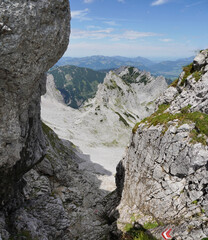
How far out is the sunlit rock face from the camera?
9.89 meters

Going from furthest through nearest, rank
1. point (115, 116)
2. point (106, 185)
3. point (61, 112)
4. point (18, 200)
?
point (61, 112) → point (115, 116) → point (106, 185) → point (18, 200)

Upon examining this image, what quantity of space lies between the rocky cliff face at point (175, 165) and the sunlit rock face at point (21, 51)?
1332 centimetres

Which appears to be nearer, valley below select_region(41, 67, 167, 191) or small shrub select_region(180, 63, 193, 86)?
small shrub select_region(180, 63, 193, 86)

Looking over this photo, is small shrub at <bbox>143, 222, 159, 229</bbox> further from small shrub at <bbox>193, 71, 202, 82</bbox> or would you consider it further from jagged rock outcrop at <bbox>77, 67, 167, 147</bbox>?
jagged rock outcrop at <bbox>77, 67, 167, 147</bbox>

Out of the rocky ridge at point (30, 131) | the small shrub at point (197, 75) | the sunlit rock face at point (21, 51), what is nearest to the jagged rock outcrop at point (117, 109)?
the rocky ridge at point (30, 131)

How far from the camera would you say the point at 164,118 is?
19.3 meters

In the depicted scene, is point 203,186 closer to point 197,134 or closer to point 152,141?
point 197,134

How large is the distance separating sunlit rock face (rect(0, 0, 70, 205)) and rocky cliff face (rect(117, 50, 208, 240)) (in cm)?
1332

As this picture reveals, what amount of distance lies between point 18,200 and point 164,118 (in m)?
20.3

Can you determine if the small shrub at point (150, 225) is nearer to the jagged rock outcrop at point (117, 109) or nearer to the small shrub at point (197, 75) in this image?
the small shrub at point (197, 75)

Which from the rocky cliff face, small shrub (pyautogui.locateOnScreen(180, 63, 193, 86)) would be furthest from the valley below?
small shrub (pyautogui.locateOnScreen(180, 63, 193, 86))

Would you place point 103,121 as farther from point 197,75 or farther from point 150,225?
point 150,225

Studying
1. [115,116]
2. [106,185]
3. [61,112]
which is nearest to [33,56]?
[106,185]

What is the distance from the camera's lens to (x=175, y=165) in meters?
16.4
